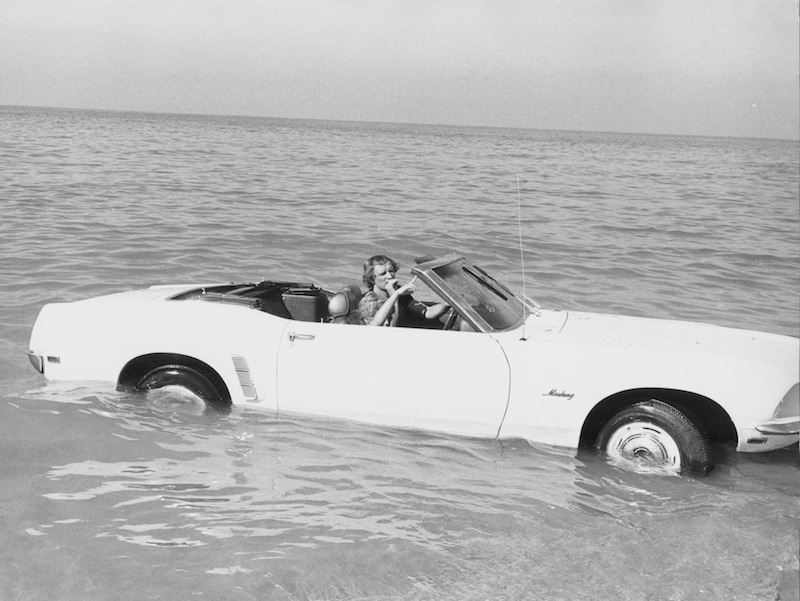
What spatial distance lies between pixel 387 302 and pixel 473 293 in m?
0.56

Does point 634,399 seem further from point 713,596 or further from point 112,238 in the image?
point 112,238

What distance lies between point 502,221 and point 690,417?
14.3 m

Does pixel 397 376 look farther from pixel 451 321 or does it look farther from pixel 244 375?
pixel 244 375

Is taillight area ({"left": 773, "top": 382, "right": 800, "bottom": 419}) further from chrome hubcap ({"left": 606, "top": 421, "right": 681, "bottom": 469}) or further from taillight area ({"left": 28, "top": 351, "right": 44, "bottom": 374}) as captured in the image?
taillight area ({"left": 28, "top": 351, "right": 44, "bottom": 374})

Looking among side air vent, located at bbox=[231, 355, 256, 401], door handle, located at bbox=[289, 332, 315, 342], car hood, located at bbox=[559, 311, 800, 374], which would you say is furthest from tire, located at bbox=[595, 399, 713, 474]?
side air vent, located at bbox=[231, 355, 256, 401]

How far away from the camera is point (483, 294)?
5910 mm

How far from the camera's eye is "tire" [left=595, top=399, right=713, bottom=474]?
5188mm

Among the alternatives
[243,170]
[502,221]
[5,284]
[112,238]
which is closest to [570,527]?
[5,284]

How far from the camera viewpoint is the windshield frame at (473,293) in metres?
5.59

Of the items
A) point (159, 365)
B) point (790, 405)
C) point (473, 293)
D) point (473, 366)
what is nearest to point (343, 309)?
point (473, 293)

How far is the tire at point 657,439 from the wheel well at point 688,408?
0.13ft

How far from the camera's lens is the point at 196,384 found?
588 centimetres

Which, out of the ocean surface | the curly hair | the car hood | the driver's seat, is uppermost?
the curly hair

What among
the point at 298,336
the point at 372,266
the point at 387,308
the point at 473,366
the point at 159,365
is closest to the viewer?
the point at 473,366
